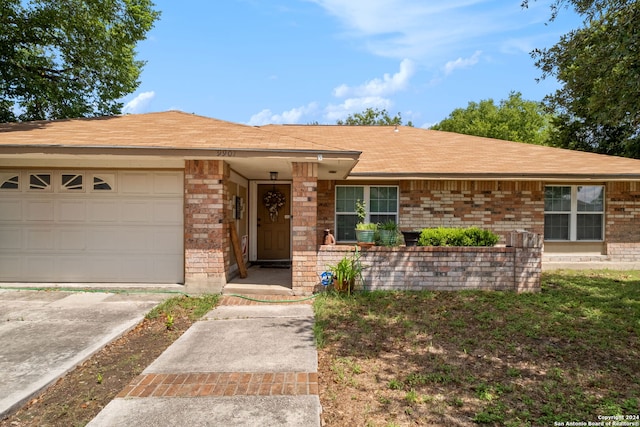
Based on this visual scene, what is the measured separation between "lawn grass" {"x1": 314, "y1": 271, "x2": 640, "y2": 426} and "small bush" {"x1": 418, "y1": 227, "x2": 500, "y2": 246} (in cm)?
101

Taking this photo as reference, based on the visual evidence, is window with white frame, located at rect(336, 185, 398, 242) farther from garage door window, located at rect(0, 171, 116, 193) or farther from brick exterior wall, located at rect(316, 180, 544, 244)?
garage door window, located at rect(0, 171, 116, 193)

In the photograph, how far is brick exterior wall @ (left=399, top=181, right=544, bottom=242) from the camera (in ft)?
33.0

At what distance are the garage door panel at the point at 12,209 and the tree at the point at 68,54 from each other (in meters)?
9.48

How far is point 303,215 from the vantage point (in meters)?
7.13

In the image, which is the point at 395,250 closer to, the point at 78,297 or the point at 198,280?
the point at 198,280

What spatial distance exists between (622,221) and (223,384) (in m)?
11.4

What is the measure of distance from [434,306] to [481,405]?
3224 mm

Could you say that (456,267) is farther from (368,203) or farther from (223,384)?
(223,384)

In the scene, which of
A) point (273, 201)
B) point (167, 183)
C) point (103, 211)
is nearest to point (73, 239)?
point (103, 211)

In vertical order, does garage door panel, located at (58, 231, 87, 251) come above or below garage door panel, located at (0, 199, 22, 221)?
below

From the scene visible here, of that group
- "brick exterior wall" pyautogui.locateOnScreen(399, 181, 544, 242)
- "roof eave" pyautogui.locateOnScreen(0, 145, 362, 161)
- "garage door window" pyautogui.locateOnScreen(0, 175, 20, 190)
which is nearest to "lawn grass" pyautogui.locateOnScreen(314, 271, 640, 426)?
"roof eave" pyautogui.locateOnScreen(0, 145, 362, 161)

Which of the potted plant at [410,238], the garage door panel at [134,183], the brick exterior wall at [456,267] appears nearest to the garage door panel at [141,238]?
the garage door panel at [134,183]

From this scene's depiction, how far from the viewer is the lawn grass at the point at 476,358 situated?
3.22 m

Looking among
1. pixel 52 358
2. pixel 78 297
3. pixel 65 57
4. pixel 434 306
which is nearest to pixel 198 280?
pixel 78 297
